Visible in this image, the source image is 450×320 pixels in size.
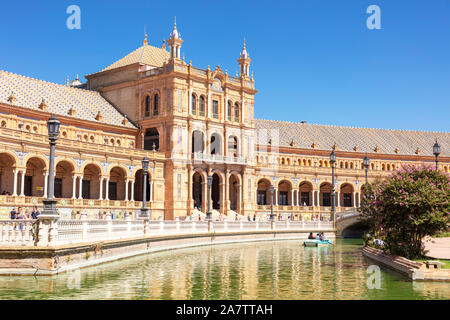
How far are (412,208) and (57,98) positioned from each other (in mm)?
42440

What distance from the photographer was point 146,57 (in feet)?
217

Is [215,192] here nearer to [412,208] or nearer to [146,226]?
[146,226]

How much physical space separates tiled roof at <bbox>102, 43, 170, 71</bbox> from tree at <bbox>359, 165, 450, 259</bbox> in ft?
145

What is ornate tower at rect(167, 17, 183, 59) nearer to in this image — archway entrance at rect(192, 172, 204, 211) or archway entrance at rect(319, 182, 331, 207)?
archway entrance at rect(192, 172, 204, 211)

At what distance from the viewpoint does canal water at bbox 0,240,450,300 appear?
17.0m

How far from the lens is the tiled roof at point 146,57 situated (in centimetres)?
6544

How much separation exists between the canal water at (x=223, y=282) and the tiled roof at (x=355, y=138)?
181 ft

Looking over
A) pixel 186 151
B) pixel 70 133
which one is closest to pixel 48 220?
pixel 70 133

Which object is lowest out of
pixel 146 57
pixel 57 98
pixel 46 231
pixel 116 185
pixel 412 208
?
pixel 46 231

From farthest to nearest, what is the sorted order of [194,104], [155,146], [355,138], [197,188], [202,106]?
[355,138] < [197,188] < [202,106] < [194,104] < [155,146]

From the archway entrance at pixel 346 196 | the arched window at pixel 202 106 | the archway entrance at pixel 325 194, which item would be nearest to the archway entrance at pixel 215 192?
the arched window at pixel 202 106

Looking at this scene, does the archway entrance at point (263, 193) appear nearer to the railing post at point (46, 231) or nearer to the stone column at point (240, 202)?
the stone column at point (240, 202)

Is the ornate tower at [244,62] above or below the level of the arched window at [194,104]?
above

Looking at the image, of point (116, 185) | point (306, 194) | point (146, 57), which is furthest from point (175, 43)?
point (306, 194)
